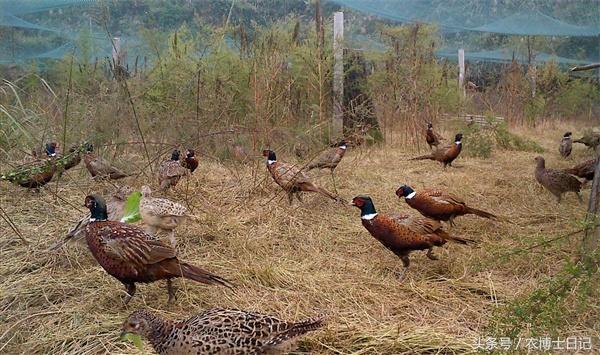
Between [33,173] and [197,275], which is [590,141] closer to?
[197,275]

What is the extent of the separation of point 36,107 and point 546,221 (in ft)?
15.8

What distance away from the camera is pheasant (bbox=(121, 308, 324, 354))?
8.04 ft

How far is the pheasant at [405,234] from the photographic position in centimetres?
376

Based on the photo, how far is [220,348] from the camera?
2434 mm

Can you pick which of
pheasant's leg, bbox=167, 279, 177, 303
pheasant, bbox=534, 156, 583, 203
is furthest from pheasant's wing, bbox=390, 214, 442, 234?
pheasant, bbox=534, 156, 583, 203

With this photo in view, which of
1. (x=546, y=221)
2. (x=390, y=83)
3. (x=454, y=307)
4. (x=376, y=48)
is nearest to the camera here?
(x=454, y=307)

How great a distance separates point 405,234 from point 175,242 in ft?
5.32

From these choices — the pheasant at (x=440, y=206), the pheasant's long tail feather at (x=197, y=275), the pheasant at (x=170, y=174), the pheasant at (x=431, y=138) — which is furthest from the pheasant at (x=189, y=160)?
the pheasant at (x=431, y=138)

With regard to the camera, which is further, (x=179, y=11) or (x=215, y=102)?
(x=179, y=11)

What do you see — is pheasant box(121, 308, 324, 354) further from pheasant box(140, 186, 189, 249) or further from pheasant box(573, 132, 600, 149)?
pheasant box(573, 132, 600, 149)

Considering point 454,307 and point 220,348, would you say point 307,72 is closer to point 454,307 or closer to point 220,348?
point 454,307

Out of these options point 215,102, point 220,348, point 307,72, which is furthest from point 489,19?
point 220,348

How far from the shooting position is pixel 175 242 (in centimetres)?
410

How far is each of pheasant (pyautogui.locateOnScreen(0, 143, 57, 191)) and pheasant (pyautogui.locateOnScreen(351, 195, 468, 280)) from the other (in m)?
2.32
